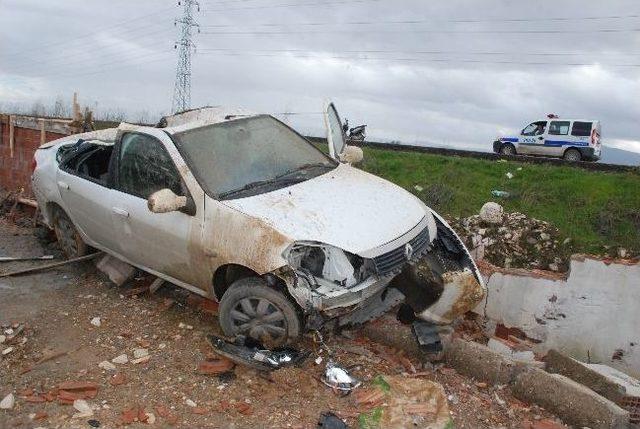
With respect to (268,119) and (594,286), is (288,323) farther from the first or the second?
(594,286)

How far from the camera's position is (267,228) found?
3969 millimetres

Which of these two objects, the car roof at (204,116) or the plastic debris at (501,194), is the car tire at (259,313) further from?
the plastic debris at (501,194)

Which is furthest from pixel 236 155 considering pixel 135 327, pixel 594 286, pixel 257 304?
pixel 594 286

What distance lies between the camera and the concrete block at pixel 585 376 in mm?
4371

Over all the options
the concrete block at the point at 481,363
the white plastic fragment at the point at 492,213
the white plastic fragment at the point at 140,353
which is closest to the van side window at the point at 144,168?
the white plastic fragment at the point at 140,353

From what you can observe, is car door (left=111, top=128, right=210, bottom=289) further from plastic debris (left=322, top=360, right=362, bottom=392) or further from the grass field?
the grass field

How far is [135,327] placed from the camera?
4.91 m

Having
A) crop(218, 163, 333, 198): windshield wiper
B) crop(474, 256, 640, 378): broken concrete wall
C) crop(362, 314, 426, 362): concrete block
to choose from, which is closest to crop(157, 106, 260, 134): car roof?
crop(218, 163, 333, 198): windshield wiper

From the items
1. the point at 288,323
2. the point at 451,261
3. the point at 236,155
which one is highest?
the point at 236,155

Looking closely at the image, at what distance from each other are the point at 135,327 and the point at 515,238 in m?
6.63

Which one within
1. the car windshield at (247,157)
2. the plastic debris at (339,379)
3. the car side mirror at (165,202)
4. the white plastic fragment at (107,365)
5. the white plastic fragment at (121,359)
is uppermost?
the car windshield at (247,157)

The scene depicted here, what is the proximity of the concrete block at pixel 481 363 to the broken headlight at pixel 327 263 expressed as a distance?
1.17 m

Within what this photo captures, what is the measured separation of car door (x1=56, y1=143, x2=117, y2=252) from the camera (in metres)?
5.36

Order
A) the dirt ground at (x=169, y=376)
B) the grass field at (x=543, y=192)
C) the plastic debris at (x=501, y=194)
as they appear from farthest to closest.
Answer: the plastic debris at (x=501, y=194), the grass field at (x=543, y=192), the dirt ground at (x=169, y=376)
